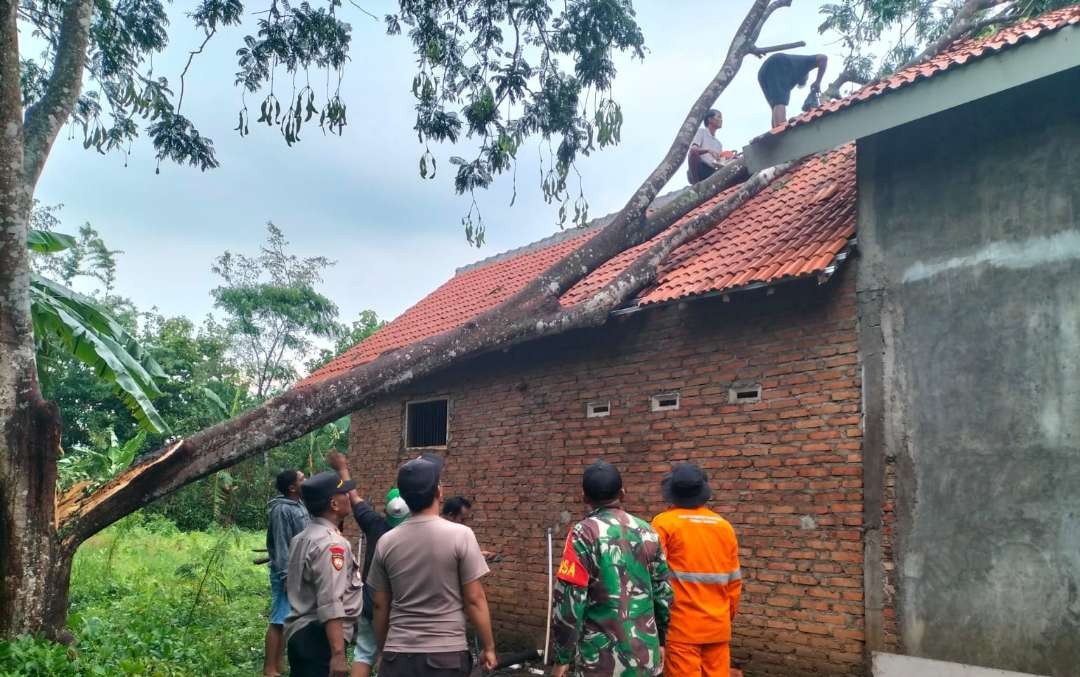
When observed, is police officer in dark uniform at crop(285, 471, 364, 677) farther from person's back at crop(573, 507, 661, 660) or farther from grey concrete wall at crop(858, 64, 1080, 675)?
grey concrete wall at crop(858, 64, 1080, 675)

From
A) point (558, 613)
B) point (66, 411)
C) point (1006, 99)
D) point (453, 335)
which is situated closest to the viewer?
point (558, 613)

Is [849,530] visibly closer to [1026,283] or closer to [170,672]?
[1026,283]

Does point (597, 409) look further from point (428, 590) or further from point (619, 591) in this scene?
point (428, 590)

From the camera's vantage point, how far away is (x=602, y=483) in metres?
3.65

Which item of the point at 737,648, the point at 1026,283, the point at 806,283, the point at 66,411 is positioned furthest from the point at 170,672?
the point at 66,411

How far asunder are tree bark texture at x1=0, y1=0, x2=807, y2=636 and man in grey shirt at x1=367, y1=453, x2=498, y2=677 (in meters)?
3.23

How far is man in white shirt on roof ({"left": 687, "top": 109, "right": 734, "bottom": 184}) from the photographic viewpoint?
34.3 feet

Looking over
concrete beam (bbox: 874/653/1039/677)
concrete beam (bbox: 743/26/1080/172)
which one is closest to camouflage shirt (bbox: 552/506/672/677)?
concrete beam (bbox: 874/653/1039/677)

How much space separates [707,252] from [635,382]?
59.2 inches

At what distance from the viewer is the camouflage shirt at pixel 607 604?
351cm

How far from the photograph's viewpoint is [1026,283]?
524cm

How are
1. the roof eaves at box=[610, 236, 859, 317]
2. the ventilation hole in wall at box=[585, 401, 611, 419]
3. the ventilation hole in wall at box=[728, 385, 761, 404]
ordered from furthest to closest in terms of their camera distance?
the ventilation hole in wall at box=[585, 401, 611, 419], the ventilation hole in wall at box=[728, 385, 761, 404], the roof eaves at box=[610, 236, 859, 317]

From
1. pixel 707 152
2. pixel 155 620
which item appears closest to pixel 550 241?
pixel 707 152

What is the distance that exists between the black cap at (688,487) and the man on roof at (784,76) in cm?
A: 716
